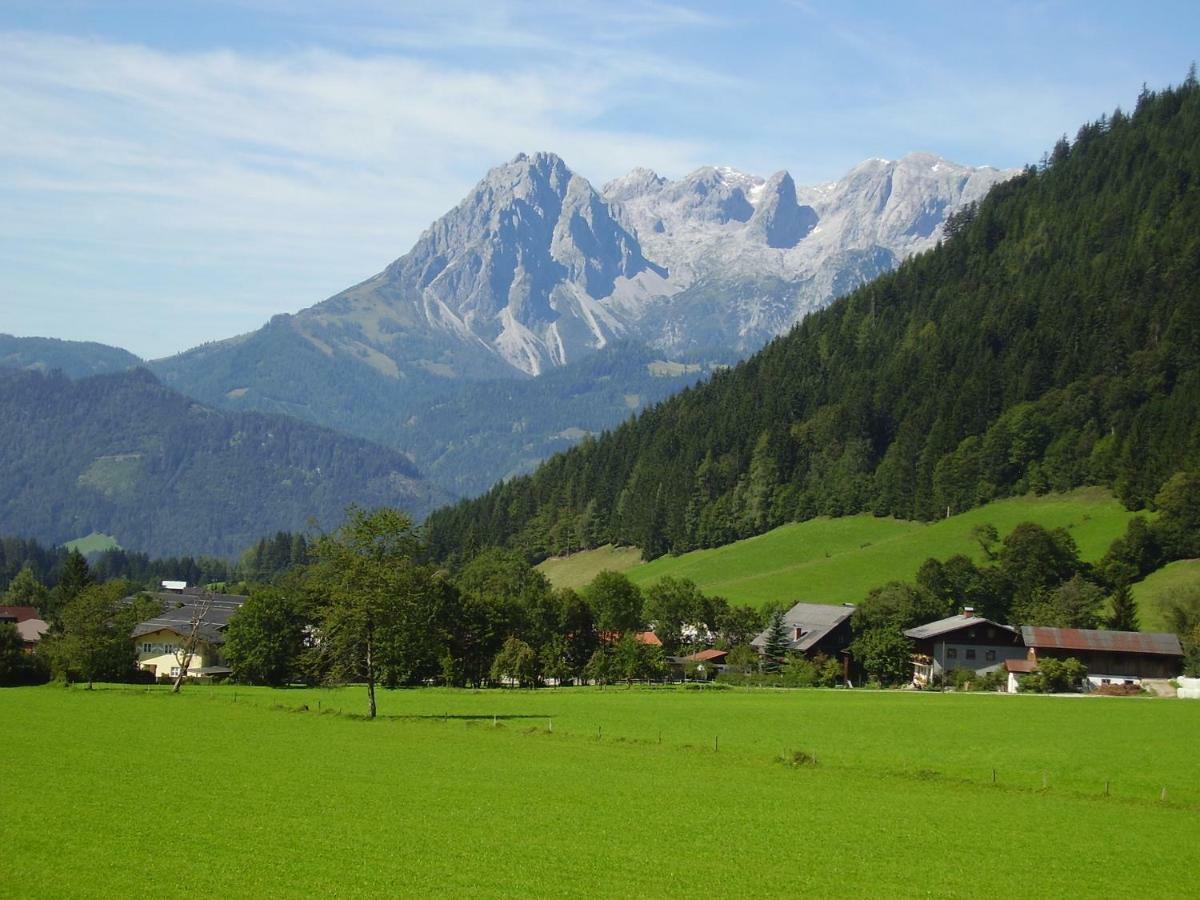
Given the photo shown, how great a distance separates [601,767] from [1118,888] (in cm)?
2155

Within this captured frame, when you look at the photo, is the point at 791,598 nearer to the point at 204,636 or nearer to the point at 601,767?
the point at 204,636


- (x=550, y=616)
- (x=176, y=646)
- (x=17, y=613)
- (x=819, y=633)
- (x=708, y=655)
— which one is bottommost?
(x=176, y=646)

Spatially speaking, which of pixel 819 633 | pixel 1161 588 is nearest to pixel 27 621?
pixel 819 633

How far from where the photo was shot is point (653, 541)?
197 meters

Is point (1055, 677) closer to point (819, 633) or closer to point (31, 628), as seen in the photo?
point (819, 633)

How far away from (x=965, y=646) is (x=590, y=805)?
85750 mm

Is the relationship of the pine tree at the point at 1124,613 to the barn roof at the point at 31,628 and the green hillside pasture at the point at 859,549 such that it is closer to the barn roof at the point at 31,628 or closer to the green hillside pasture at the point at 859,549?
the green hillside pasture at the point at 859,549

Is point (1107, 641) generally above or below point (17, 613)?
below

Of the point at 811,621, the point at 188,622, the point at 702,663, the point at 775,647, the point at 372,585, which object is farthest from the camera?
the point at 188,622

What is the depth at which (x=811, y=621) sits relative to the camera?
5005 inches

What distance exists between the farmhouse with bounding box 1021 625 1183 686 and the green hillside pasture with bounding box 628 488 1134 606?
2310cm

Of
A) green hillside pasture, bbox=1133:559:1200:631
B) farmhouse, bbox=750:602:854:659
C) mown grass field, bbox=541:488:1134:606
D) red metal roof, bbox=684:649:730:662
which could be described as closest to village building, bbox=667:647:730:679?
red metal roof, bbox=684:649:730:662

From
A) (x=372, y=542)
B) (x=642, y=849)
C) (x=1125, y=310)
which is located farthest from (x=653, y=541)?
(x=642, y=849)

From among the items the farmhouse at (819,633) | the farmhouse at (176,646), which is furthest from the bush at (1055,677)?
the farmhouse at (176,646)
